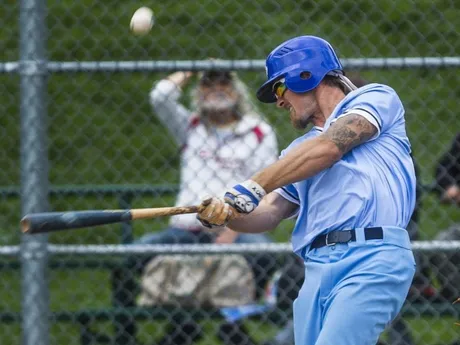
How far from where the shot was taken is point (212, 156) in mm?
5566

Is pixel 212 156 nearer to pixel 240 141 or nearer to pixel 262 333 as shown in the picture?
pixel 240 141

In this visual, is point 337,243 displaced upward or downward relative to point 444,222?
upward

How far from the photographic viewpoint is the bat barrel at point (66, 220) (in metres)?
3.68

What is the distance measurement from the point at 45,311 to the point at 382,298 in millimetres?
1976

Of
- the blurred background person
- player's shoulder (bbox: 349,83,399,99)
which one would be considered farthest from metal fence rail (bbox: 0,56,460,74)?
player's shoulder (bbox: 349,83,399,99)

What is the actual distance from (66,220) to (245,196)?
2.11ft

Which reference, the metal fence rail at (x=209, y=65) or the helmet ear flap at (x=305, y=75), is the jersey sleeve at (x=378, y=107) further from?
the metal fence rail at (x=209, y=65)

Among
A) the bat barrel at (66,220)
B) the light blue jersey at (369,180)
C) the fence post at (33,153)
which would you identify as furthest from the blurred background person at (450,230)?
the bat barrel at (66,220)

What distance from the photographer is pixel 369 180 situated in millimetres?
3818

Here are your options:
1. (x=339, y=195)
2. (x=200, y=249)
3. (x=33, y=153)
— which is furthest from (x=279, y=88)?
(x=33, y=153)

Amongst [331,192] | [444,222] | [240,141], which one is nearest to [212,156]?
[240,141]

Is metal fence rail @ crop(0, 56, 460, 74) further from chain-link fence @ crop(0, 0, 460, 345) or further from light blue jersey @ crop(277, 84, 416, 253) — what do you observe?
light blue jersey @ crop(277, 84, 416, 253)

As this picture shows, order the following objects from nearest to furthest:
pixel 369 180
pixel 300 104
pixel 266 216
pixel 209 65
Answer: pixel 369 180 < pixel 300 104 < pixel 266 216 < pixel 209 65

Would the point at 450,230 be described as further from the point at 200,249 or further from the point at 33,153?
the point at 33,153
